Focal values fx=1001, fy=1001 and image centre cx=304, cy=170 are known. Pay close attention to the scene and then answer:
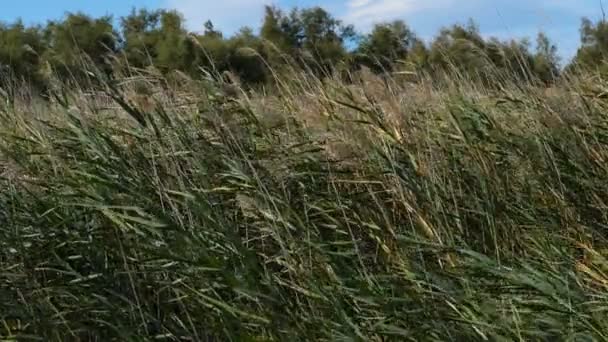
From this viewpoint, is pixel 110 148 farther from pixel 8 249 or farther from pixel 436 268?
pixel 436 268

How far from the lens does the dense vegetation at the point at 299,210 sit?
328 centimetres

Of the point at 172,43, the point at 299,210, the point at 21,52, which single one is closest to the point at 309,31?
the point at 21,52

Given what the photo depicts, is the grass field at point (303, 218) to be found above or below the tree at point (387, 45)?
below

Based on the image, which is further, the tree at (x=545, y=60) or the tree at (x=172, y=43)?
the tree at (x=172, y=43)

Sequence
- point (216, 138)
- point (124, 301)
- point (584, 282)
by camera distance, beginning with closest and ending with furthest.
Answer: point (584, 282) → point (124, 301) → point (216, 138)

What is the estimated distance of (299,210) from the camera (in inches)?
153

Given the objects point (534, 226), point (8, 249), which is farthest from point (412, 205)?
point (8, 249)

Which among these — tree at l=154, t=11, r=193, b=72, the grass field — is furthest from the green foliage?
tree at l=154, t=11, r=193, b=72

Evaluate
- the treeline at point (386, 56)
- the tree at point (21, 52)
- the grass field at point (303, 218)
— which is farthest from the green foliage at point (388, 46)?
the tree at point (21, 52)

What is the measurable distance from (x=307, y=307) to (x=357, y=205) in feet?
1.94

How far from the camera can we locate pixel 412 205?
369cm

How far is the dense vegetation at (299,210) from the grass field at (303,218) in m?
0.01

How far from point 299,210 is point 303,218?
12 centimetres

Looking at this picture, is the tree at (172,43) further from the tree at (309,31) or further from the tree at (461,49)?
the tree at (461,49)
